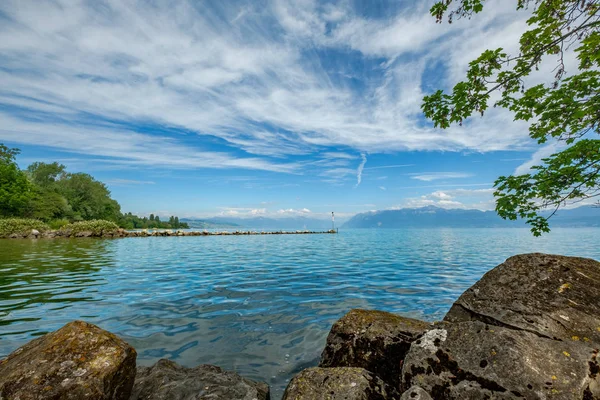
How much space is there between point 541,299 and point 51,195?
108 metres

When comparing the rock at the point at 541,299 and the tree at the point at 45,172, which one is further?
the tree at the point at 45,172

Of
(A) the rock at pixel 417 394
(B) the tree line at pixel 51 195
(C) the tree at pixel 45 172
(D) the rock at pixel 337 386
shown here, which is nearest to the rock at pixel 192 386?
(D) the rock at pixel 337 386

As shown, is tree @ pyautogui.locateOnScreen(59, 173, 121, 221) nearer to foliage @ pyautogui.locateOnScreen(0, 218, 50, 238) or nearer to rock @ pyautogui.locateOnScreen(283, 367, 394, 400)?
foliage @ pyautogui.locateOnScreen(0, 218, 50, 238)

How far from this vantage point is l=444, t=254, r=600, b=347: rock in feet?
12.8

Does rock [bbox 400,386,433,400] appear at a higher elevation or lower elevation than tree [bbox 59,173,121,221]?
lower

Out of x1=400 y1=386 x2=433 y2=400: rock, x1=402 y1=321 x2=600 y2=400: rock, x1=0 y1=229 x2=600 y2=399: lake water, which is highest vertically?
x1=402 y1=321 x2=600 y2=400: rock

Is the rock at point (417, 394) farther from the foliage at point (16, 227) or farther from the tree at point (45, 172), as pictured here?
the tree at point (45, 172)

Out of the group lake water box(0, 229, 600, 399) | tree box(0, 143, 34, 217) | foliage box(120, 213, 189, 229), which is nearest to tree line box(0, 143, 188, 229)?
tree box(0, 143, 34, 217)

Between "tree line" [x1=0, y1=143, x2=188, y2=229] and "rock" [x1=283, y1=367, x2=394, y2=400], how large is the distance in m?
88.5

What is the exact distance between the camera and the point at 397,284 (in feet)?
49.9

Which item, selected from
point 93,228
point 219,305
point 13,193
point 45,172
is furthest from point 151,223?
point 219,305

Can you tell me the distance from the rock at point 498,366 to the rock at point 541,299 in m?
0.38

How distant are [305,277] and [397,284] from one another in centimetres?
553

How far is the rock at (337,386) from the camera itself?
3.70 meters
